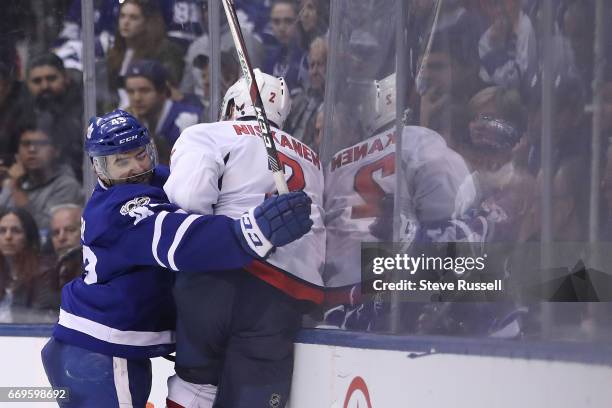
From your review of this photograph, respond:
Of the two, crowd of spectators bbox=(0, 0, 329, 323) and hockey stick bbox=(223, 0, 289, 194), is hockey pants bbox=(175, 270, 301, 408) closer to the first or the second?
hockey stick bbox=(223, 0, 289, 194)

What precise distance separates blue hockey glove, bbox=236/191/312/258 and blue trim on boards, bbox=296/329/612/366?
31 centimetres

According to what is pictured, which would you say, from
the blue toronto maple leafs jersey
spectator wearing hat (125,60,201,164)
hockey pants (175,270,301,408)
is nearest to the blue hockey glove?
the blue toronto maple leafs jersey

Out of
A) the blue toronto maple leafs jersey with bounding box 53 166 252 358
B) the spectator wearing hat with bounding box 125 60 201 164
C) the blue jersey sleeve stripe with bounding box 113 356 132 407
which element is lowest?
the blue jersey sleeve stripe with bounding box 113 356 132 407

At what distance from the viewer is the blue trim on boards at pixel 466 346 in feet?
6.09

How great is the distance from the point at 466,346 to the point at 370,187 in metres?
0.52

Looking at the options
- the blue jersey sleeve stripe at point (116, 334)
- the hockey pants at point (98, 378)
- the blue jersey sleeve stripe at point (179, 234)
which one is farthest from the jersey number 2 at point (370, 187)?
the hockey pants at point (98, 378)

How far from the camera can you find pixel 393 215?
7.94 feet

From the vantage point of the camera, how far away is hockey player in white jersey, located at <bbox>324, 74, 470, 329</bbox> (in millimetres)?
2273

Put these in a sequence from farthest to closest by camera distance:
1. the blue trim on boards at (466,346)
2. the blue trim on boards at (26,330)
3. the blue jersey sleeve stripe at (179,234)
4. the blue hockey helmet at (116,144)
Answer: the blue trim on boards at (26,330), the blue hockey helmet at (116,144), the blue jersey sleeve stripe at (179,234), the blue trim on boards at (466,346)

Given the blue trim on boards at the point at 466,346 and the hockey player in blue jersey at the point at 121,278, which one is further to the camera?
the hockey player in blue jersey at the point at 121,278

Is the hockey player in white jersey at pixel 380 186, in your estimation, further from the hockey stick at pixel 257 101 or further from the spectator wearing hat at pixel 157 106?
the spectator wearing hat at pixel 157 106

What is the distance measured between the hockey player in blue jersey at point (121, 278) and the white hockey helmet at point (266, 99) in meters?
0.23

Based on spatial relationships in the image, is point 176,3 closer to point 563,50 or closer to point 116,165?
point 116,165

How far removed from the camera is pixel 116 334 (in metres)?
2.58
